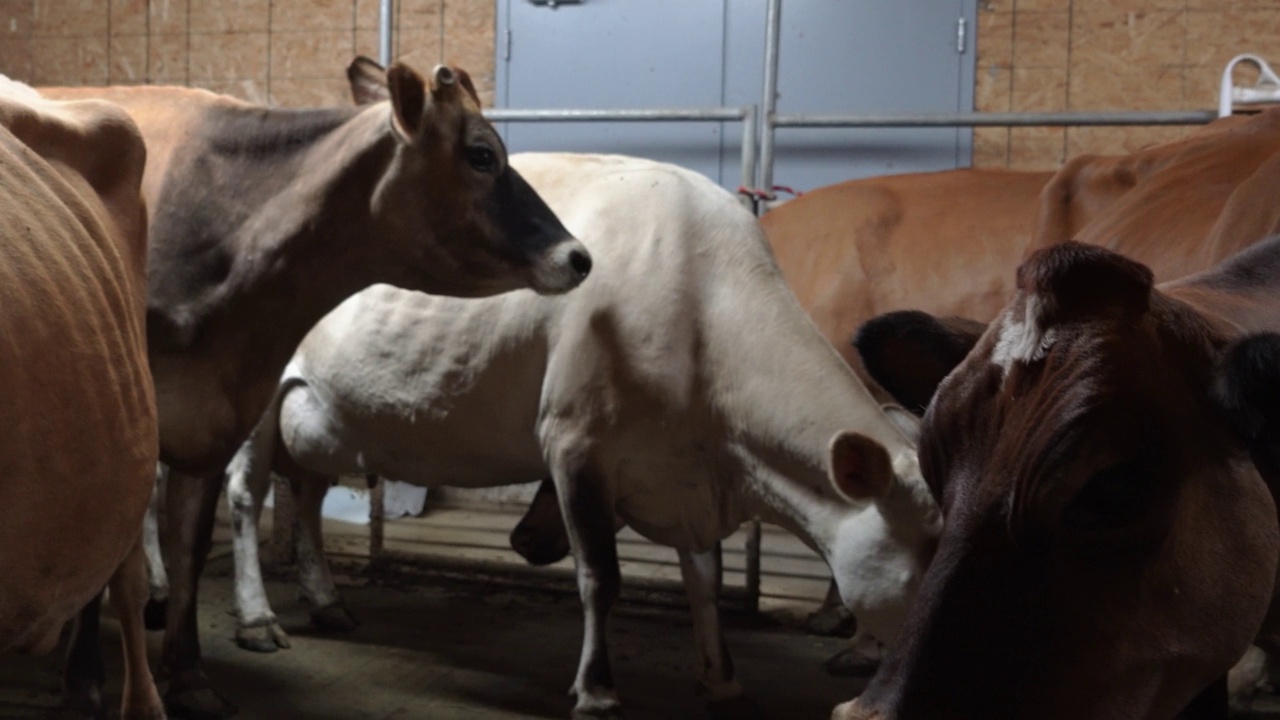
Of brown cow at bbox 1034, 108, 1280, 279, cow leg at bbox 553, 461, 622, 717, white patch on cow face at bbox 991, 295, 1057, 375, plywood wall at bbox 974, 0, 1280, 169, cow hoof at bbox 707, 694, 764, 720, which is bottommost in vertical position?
cow hoof at bbox 707, 694, 764, 720

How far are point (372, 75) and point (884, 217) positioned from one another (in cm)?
194

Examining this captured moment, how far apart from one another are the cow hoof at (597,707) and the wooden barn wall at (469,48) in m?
A: 3.49

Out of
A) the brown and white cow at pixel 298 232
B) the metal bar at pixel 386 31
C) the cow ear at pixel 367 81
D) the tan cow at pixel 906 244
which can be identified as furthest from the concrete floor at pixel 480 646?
the metal bar at pixel 386 31

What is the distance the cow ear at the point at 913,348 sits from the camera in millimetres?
1540

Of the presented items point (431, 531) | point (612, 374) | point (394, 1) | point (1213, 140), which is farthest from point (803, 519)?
point (394, 1)

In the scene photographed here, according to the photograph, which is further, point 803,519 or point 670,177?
point 670,177

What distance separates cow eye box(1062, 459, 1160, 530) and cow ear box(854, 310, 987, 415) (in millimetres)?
378

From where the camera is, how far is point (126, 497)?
75.7 inches

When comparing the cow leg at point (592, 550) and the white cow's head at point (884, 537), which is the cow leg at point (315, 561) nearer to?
the cow leg at point (592, 550)

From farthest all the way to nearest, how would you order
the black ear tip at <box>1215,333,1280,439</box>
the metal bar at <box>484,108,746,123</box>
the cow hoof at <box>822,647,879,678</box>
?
the metal bar at <box>484,108,746,123</box> < the cow hoof at <box>822,647,879,678</box> < the black ear tip at <box>1215,333,1280,439</box>

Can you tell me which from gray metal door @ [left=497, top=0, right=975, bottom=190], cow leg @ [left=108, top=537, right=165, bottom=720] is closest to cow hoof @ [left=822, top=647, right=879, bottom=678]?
cow leg @ [left=108, top=537, right=165, bottom=720]

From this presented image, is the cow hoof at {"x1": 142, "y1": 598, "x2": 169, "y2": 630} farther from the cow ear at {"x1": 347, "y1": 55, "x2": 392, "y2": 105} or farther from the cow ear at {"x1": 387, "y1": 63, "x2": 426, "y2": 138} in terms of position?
the cow ear at {"x1": 387, "y1": 63, "x2": 426, "y2": 138}

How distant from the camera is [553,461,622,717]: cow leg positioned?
3.33m

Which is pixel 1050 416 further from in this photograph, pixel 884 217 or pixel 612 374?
pixel 884 217
